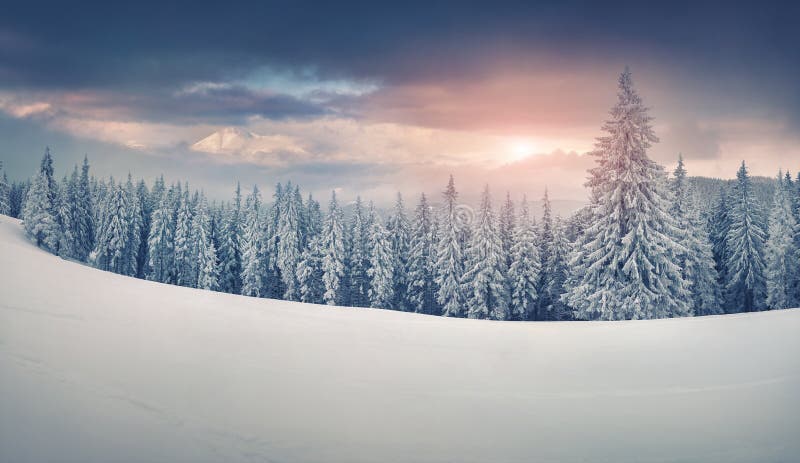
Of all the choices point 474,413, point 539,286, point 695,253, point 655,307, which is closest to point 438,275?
point 539,286

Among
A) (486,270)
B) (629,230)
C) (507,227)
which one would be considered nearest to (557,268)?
(507,227)

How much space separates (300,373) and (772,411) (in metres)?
4.35

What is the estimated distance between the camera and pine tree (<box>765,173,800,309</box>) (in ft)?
132

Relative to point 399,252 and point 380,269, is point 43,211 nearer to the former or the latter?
point 380,269

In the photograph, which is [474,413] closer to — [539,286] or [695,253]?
[695,253]

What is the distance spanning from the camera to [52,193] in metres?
50.2

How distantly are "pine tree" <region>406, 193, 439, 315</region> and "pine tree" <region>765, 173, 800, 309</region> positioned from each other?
32.5 m

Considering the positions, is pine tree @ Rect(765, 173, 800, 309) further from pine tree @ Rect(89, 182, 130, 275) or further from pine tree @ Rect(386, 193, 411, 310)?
pine tree @ Rect(89, 182, 130, 275)

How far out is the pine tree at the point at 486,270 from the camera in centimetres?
4422

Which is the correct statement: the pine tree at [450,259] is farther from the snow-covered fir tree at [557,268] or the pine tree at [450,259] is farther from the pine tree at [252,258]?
the pine tree at [252,258]

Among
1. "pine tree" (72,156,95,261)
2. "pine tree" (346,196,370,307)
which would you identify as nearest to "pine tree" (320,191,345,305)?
"pine tree" (346,196,370,307)

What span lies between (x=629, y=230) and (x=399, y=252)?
117ft

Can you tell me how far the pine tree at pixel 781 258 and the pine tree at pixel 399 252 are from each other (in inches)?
1457

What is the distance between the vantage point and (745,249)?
42219 millimetres
